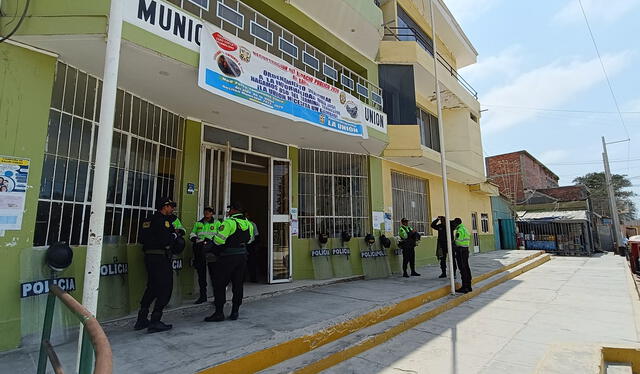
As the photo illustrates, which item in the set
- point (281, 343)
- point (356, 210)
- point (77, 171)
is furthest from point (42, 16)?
point (356, 210)

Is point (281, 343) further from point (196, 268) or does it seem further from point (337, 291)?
point (337, 291)

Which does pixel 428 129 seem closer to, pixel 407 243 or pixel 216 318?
pixel 407 243

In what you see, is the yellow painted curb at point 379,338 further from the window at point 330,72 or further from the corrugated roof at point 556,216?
the corrugated roof at point 556,216

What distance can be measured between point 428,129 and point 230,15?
1013 centimetres

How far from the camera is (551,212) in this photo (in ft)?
79.8

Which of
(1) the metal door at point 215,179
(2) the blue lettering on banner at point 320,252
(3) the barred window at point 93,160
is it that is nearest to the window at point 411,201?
(2) the blue lettering on banner at point 320,252

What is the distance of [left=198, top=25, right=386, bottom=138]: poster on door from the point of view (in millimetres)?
5098

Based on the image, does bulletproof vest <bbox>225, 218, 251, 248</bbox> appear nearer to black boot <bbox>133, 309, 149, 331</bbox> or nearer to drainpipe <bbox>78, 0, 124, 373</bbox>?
black boot <bbox>133, 309, 149, 331</bbox>

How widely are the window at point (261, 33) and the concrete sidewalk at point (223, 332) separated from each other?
524cm

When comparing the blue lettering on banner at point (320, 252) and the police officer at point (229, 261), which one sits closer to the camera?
the police officer at point (229, 261)

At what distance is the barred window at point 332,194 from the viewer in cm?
865

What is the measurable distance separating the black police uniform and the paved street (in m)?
2.36

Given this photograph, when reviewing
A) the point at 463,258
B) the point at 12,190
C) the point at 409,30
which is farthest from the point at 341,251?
the point at 409,30

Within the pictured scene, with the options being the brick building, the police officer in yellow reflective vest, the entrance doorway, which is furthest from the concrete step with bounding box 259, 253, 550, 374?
the brick building
